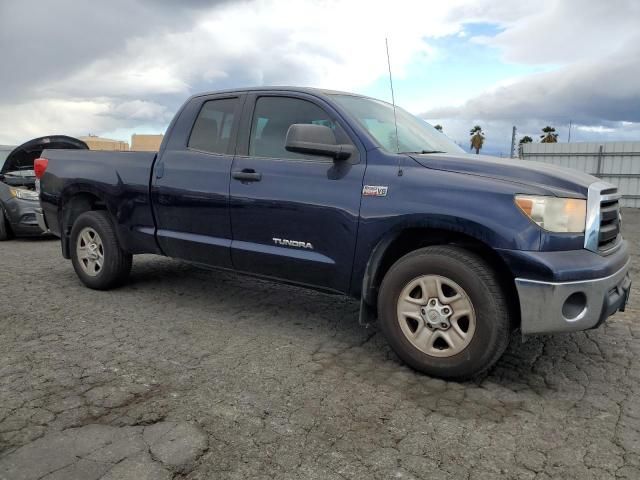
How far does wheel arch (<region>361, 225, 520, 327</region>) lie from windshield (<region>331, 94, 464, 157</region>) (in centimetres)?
61

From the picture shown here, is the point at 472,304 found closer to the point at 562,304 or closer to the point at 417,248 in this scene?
the point at 562,304

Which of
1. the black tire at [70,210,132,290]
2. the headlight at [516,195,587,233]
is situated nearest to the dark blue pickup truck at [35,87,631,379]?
the headlight at [516,195,587,233]

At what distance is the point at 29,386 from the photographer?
3170mm

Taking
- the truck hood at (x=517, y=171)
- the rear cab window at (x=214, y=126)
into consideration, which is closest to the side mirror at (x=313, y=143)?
the truck hood at (x=517, y=171)

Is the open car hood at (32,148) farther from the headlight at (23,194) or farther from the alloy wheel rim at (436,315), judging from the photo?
the alloy wheel rim at (436,315)

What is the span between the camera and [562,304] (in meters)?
3.00

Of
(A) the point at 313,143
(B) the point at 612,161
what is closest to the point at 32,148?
(A) the point at 313,143

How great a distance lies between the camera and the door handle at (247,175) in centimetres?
409

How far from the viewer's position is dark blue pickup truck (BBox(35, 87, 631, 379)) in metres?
3.07

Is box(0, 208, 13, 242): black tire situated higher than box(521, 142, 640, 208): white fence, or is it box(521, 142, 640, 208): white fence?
box(521, 142, 640, 208): white fence

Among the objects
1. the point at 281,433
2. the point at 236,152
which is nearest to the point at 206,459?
the point at 281,433

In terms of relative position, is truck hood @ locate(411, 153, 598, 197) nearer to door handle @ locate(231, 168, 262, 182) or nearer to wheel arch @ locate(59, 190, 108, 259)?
door handle @ locate(231, 168, 262, 182)

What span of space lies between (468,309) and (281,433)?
130 cm

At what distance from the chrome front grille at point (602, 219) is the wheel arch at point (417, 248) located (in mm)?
499
